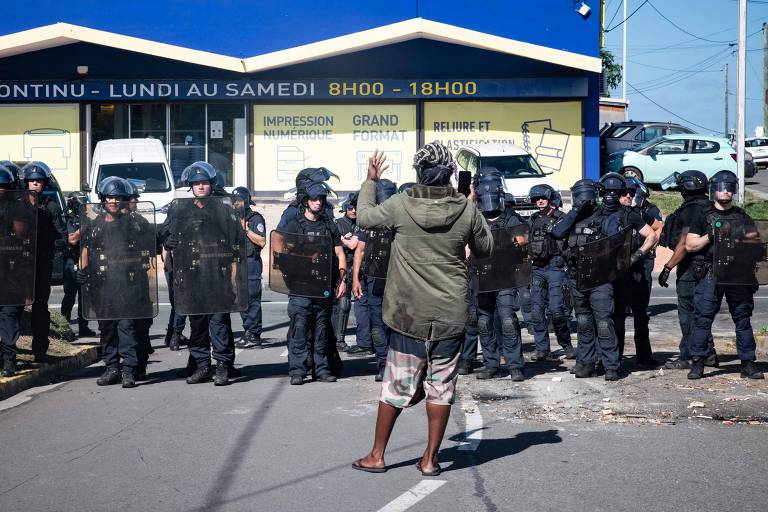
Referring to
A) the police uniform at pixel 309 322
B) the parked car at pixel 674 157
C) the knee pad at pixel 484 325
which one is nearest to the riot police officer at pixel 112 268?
the police uniform at pixel 309 322

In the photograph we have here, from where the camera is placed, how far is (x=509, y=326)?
31.0ft

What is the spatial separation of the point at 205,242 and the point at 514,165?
15.2 m

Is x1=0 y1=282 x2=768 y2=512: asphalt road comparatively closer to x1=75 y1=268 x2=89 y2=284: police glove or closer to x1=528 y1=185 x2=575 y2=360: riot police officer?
x1=75 y1=268 x2=89 y2=284: police glove

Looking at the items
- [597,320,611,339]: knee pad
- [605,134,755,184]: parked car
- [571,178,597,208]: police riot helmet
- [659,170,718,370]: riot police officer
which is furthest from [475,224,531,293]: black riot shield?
[605,134,755,184]: parked car

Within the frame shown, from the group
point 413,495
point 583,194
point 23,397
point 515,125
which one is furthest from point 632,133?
point 413,495

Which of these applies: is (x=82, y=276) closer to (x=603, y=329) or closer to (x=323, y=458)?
(x=323, y=458)

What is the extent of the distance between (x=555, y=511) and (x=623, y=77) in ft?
189

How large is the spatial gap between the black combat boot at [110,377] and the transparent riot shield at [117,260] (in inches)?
19.5

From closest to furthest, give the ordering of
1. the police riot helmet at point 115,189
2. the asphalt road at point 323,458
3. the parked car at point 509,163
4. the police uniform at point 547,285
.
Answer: the asphalt road at point 323,458, the police riot helmet at point 115,189, the police uniform at point 547,285, the parked car at point 509,163

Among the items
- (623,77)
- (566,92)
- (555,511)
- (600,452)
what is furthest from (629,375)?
(623,77)

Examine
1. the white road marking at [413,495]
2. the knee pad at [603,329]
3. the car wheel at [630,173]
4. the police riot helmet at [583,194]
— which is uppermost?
the car wheel at [630,173]

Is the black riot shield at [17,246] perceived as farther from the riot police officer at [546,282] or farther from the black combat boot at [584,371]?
the black combat boot at [584,371]

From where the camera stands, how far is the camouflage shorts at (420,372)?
6.18m

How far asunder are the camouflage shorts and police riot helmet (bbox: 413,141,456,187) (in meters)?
0.93
